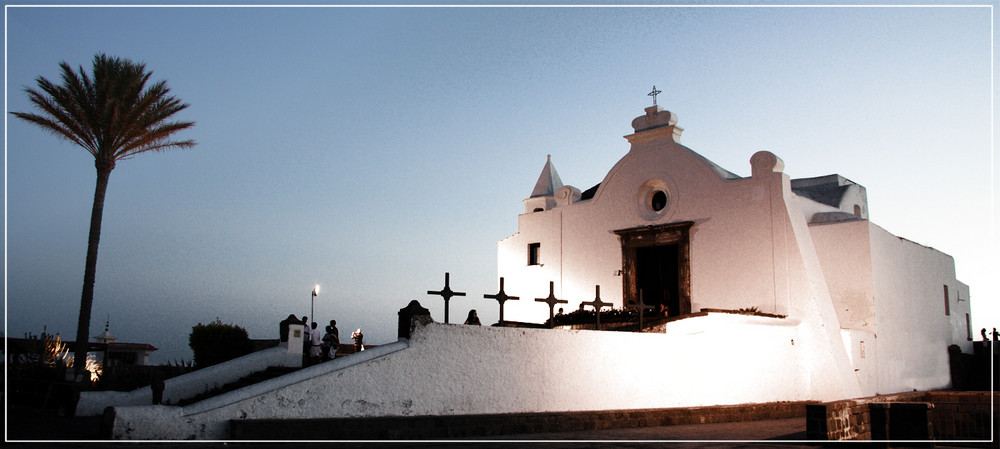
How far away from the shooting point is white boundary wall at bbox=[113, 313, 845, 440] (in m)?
10.5

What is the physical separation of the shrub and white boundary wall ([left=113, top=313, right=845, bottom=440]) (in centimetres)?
686

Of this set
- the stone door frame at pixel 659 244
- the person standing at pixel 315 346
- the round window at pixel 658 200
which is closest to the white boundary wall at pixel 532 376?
the stone door frame at pixel 659 244

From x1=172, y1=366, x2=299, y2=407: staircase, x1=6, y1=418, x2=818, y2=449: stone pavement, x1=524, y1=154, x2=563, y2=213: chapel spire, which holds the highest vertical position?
x1=524, y1=154, x2=563, y2=213: chapel spire

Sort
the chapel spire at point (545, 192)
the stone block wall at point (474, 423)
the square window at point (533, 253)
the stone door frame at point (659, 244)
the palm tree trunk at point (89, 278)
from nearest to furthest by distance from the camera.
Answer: the stone block wall at point (474, 423), the palm tree trunk at point (89, 278), the stone door frame at point (659, 244), the square window at point (533, 253), the chapel spire at point (545, 192)

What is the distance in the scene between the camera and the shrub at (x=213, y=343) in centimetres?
1703

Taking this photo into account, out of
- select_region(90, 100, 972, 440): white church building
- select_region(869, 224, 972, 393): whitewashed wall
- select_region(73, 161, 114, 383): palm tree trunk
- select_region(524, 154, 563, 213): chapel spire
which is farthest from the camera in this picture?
select_region(524, 154, 563, 213): chapel spire

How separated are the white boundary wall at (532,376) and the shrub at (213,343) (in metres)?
6.86

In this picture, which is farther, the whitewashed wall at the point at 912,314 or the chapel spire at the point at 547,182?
the chapel spire at the point at 547,182

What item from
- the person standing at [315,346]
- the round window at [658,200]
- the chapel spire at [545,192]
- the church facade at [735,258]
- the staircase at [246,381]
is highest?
the chapel spire at [545,192]

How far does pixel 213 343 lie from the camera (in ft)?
56.1

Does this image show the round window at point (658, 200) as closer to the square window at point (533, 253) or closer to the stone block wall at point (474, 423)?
the square window at point (533, 253)

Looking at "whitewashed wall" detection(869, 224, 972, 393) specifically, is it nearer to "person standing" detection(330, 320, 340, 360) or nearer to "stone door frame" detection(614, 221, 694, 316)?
"stone door frame" detection(614, 221, 694, 316)

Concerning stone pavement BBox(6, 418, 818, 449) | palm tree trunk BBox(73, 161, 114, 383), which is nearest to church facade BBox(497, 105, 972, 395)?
stone pavement BBox(6, 418, 818, 449)

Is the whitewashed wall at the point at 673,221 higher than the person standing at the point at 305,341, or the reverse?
the whitewashed wall at the point at 673,221
